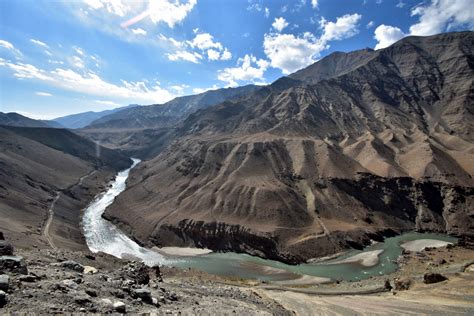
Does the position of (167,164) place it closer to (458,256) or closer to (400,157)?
(400,157)

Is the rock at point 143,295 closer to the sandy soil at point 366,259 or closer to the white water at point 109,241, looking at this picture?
the white water at point 109,241

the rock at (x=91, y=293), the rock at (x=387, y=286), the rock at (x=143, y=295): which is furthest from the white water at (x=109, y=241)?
the rock at (x=91, y=293)

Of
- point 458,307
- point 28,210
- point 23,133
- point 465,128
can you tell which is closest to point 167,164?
point 28,210

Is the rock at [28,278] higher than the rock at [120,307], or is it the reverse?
the rock at [28,278]

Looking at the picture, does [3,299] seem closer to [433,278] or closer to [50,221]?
[433,278]

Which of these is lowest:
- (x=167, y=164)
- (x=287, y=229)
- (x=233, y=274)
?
(x=233, y=274)
